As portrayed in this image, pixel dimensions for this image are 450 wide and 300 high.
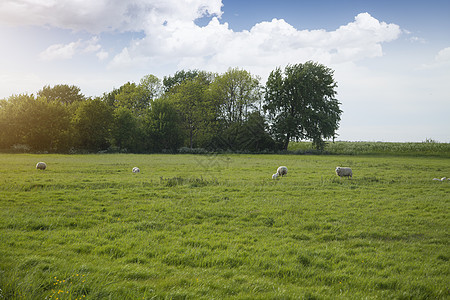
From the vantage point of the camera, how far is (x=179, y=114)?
235 feet

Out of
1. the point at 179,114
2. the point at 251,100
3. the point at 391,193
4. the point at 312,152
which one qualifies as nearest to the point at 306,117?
the point at 312,152

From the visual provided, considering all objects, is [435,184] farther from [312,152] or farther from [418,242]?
[312,152]

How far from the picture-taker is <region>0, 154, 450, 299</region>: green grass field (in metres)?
5.83

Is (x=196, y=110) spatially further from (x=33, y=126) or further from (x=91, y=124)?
(x=33, y=126)

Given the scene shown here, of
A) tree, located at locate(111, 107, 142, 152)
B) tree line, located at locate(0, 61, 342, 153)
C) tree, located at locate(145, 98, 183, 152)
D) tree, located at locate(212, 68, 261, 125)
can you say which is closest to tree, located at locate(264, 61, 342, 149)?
tree line, located at locate(0, 61, 342, 153)

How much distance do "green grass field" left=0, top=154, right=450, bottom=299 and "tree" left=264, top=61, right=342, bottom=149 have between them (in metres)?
48.3

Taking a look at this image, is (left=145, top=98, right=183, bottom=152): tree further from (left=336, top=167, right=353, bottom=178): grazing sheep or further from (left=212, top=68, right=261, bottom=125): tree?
(left=336, top=167, right=353, bottom=178): grazing sheep

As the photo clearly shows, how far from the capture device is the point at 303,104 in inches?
2576

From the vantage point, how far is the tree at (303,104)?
6306 cm

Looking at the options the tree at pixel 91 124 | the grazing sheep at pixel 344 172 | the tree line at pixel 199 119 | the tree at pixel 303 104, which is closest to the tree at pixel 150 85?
the tree line at pixel 199 119

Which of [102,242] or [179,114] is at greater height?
[179,114]

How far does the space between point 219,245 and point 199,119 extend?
206ft

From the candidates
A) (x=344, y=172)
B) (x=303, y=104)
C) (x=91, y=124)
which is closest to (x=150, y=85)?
(x=91, y=124)

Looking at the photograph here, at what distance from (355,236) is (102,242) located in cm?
812
